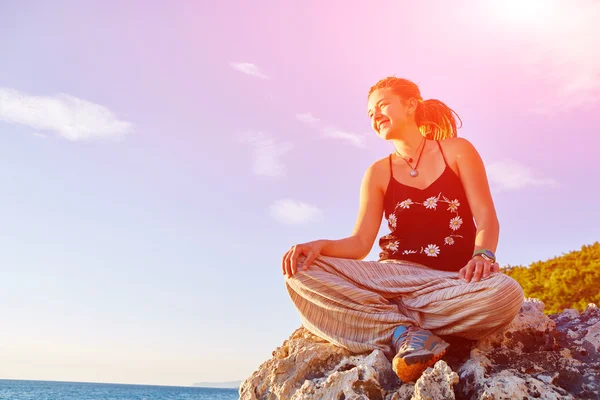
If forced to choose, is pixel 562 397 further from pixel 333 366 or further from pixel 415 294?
pixel 333 366

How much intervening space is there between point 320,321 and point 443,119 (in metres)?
2.36

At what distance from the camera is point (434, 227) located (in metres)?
4.74

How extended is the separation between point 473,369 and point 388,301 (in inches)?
33.7

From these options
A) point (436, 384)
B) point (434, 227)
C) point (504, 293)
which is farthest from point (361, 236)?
point (436, 384)

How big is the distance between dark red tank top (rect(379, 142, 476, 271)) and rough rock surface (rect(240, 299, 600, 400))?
69 centimetres

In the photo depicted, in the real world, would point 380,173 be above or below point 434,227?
above

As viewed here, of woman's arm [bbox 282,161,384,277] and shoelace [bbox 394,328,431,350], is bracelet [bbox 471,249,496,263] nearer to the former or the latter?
shoelace [bbox 394,328,431,350]

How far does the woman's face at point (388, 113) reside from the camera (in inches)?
199

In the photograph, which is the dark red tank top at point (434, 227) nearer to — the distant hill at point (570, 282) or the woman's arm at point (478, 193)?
the woman's arm at point (478, 193)

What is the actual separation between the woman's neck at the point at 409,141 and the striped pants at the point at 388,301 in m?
1.15

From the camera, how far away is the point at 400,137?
201 inches

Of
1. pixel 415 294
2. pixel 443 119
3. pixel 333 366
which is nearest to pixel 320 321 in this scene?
pixel 333 366

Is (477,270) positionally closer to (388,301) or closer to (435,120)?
(388,301)

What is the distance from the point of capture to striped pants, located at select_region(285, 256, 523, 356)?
3912 millimetres
